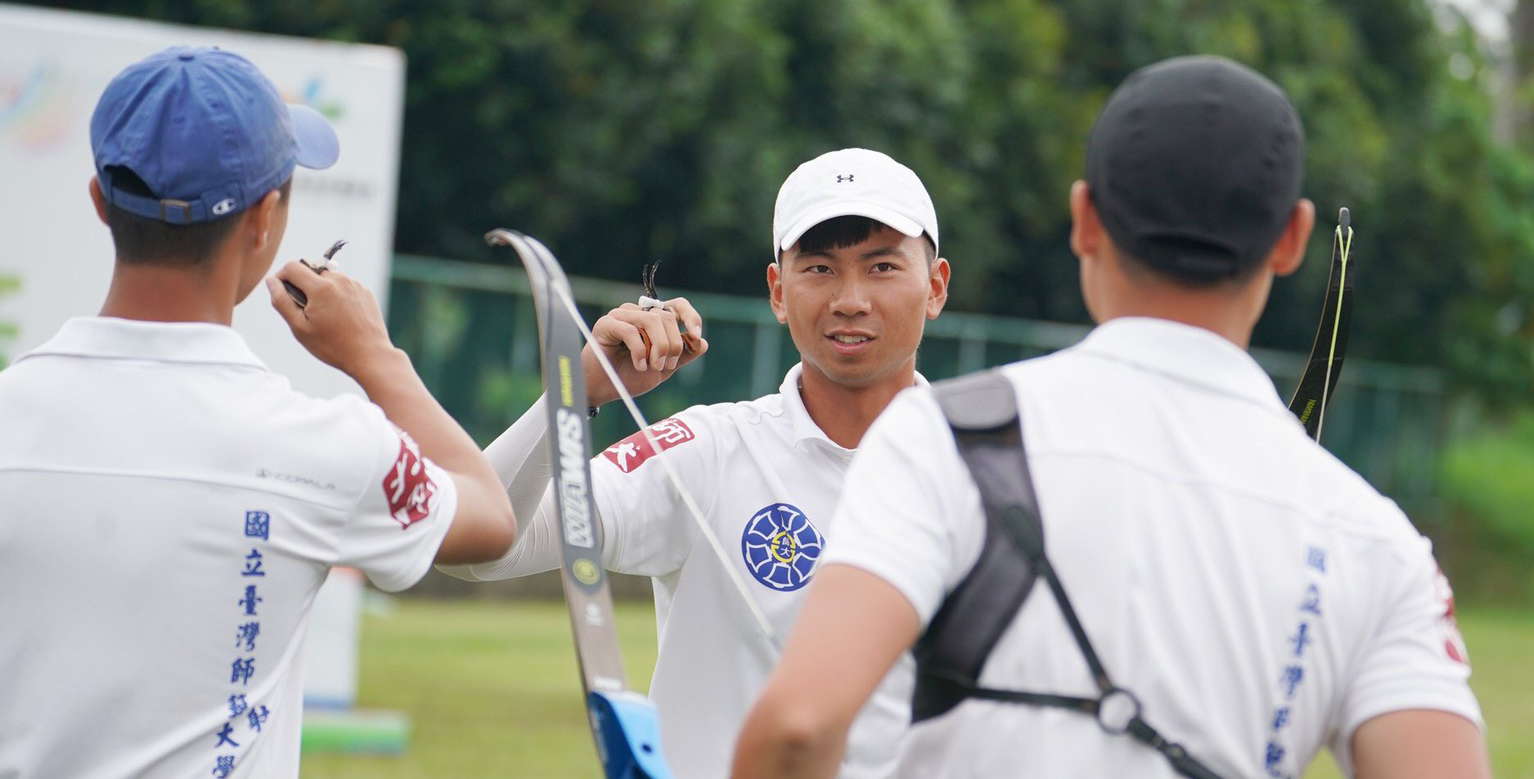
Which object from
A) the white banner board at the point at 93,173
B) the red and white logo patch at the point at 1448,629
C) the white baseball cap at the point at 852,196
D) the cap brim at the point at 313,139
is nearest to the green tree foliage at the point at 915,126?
the white banner board at the point at 93,173

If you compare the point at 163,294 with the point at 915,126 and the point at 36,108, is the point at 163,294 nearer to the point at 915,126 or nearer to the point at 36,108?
the point at 36,108

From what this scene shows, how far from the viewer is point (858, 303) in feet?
11.7

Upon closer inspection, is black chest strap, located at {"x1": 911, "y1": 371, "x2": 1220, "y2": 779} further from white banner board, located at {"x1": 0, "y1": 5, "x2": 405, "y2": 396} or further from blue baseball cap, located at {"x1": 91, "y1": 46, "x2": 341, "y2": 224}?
white banner board, located at {"x1": 0, "y1": 5, "x2": 405, "y2": 396}

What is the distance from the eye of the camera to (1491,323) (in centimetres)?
2789

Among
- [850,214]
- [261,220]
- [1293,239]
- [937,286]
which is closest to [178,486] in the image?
[261,220]

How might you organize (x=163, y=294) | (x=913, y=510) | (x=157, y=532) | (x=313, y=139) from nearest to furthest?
(x=913, y=510) → (x=157, y=532) → (x=163, y=294) → (x=313, y=139)

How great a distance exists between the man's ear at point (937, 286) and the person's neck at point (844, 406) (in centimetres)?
24

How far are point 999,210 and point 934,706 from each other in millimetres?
21125

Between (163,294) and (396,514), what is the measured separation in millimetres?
421

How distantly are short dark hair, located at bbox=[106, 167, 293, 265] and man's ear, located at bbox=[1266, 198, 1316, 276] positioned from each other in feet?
4.38

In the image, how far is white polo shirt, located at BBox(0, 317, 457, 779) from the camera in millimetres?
2395

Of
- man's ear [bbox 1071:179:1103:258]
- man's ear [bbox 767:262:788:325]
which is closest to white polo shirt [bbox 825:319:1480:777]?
man's ear [bbox 1071:179:1103:258]

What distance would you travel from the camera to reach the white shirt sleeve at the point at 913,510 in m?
2.08

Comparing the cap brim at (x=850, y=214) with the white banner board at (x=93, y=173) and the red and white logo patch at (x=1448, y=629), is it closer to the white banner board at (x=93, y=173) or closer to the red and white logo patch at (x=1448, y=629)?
the red and white logo patch at (x=1448, y=629)
